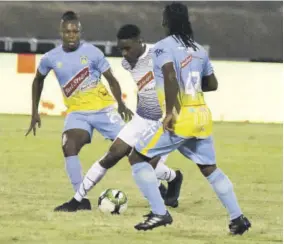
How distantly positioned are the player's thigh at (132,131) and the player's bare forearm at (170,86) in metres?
1.50

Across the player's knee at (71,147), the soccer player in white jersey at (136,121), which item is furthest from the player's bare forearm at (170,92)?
the player's knee at (71,147)

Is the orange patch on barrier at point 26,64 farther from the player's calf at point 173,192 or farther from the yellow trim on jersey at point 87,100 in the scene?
the player's calf at point 173,192

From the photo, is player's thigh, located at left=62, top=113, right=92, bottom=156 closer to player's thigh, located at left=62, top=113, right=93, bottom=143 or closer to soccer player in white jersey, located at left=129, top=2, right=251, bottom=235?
player's thigh, located at left=62, top=113, right=93, bottom=143

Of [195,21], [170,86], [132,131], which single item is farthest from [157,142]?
[195,21]

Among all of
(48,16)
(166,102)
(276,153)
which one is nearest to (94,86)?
(166,102)

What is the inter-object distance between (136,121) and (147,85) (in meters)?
0.39

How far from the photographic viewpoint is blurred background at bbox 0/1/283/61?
3275cm

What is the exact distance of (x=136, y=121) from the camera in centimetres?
1015

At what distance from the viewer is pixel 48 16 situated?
3319 cm

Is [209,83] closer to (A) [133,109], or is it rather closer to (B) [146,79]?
(B) [146,79]

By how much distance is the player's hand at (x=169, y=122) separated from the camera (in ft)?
27.5

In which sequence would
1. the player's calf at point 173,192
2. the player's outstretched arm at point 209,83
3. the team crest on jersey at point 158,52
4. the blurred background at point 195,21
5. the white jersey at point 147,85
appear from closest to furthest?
1. the team crest on jersey at point 158,52
2. the player's outstretched arm at point 209,83
3. the white jersey at point 147,85
4. the player's calf at point 173,192
5. the blurred background at point 195,21

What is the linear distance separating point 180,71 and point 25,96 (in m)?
15.7

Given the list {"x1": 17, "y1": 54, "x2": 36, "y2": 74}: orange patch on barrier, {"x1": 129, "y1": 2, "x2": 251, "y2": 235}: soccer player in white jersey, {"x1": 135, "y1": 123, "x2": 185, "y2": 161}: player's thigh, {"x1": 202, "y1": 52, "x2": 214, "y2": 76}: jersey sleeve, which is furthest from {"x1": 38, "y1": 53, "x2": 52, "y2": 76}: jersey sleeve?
{"x1": 17, "y1": 54, "x2": 36, "y2": 74}: orange patch on barrier
